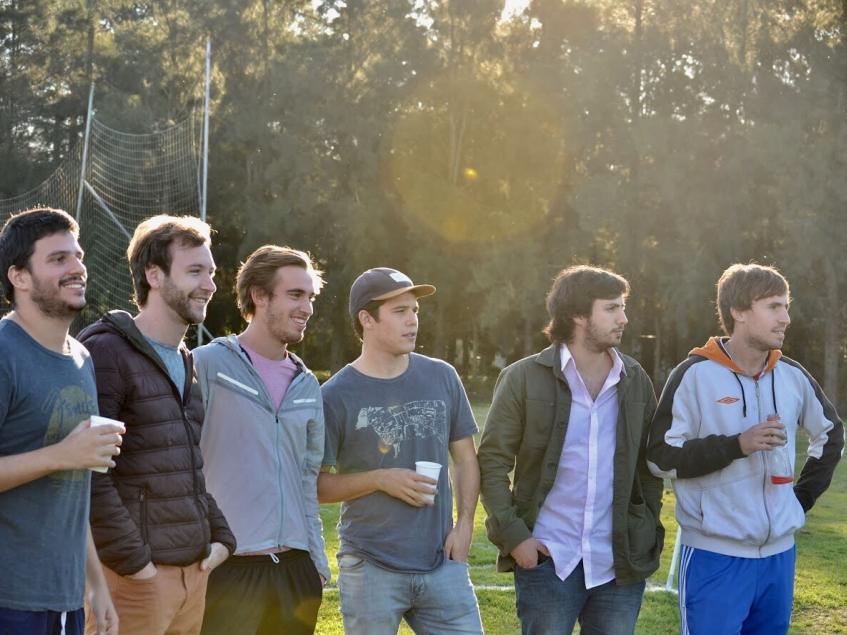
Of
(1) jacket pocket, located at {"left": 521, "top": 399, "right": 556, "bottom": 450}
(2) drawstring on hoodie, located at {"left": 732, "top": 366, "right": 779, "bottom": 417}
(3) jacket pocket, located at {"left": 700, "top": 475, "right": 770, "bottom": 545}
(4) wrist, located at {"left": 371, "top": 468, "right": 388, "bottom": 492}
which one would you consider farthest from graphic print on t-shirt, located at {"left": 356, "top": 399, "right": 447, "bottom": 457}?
(2) drawstring on hoodie, located at {"left": 732, "top": 366, "right": 779, "bottom": 417}

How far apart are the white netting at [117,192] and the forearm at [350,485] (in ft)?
100

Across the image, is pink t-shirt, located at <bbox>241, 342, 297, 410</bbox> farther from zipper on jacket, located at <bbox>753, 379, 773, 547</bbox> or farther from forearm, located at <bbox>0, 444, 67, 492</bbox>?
zipper on jacket, located at <bbox>753, 379, 773, 547</bbox>

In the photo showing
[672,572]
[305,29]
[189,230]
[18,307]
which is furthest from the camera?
[305,29]

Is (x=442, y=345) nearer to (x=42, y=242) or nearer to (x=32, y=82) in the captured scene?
(x=32, y=82)

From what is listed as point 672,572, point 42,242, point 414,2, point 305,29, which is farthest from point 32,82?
point 42,242

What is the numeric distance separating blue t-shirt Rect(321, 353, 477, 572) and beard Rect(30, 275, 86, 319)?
1.49 m

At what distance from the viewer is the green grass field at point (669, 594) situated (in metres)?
7.82

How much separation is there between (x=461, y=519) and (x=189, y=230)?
168 cm

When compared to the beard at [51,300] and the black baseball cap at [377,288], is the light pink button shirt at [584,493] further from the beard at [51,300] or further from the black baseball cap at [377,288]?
the beard at [51,300]

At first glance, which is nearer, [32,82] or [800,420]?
[800,420]

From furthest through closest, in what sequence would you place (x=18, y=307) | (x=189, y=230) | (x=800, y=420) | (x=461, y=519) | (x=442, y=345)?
(x=442, y=345) → (x=800, y=420) → (x=461, y=519) → (x=189, y=230) → (x=18, y=307)

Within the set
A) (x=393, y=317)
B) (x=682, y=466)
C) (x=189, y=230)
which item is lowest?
(x=682, y=466)

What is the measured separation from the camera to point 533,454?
16.3 ft

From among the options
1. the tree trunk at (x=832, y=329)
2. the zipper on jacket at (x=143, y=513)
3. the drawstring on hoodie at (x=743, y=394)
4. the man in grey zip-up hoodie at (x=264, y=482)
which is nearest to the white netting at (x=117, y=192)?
the tree trunk at (x=832, y=329)
